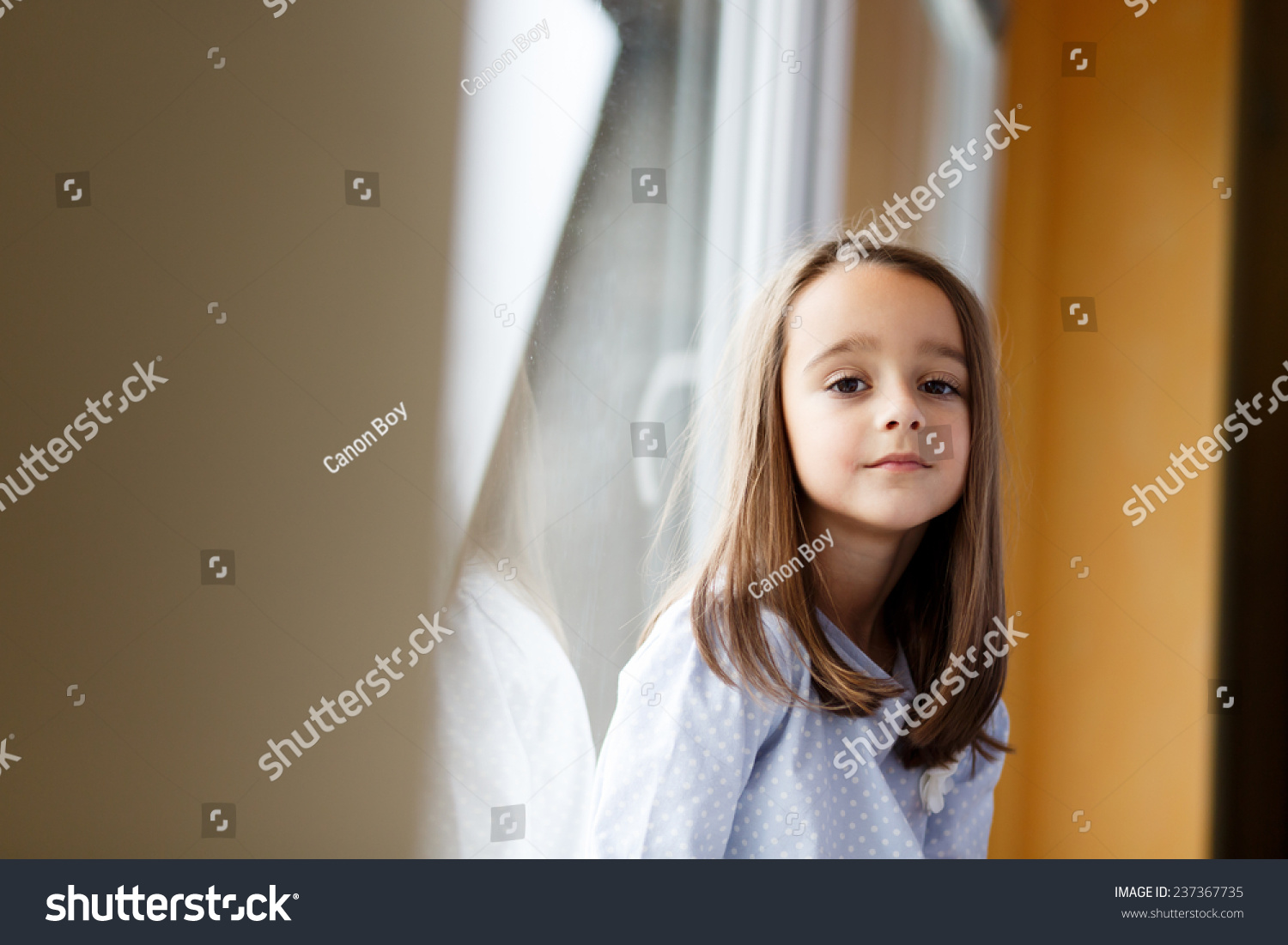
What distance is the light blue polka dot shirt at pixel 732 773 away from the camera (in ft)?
2.60

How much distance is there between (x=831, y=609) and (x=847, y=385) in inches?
8.1

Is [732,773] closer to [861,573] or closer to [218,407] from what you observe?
[861,573]

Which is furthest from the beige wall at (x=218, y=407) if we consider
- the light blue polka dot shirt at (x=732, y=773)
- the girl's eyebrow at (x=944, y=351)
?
the girl's eyebrow at (x=944, y=351)

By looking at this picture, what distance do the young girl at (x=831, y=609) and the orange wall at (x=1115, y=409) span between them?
75 mm

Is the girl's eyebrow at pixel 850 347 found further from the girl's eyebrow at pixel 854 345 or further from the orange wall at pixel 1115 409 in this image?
the orange wall at pixel 1115 409

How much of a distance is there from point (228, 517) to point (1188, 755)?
38.2 inches

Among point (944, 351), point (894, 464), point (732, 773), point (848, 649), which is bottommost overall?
point (732, 773)

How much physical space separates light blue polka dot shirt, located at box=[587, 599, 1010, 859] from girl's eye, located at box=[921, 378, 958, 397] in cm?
23

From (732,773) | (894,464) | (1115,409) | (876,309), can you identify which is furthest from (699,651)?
(1115,409)

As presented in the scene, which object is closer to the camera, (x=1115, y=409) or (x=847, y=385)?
(x=847, y=385)

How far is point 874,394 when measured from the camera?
817mm

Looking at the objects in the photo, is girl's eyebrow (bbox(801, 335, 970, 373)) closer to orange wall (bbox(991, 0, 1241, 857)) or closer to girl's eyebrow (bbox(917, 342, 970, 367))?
girl's eyebrow (bbox(917, 342, 970, 367))
